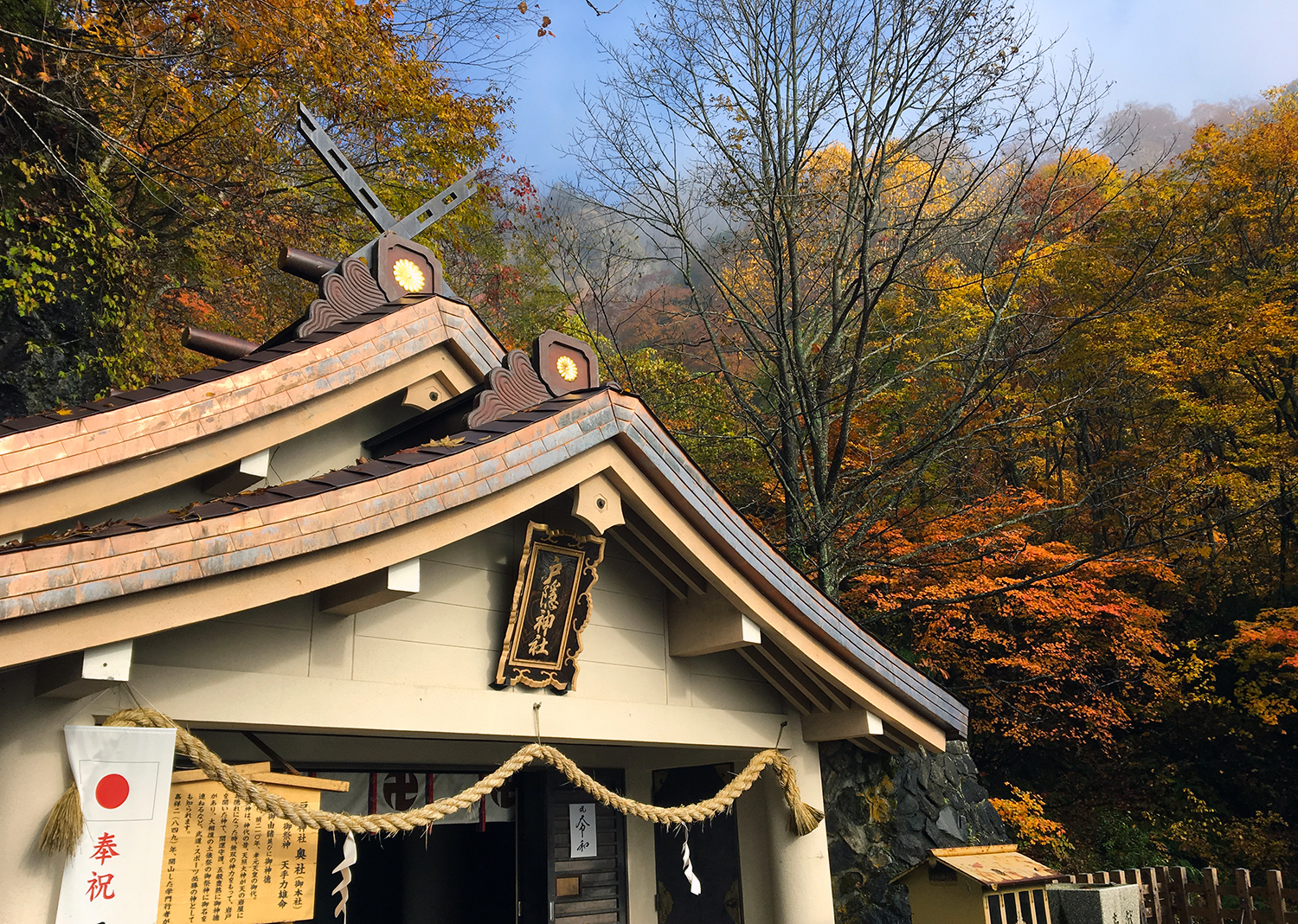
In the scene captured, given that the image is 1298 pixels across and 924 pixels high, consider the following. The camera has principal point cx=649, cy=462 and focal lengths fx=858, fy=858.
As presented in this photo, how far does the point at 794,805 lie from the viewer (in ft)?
20.2

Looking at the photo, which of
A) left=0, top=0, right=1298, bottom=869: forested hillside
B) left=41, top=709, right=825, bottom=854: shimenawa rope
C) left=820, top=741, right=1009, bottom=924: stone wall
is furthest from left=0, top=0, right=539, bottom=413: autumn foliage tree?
left=820, top=741, right=1009, bottom=924: stone wall

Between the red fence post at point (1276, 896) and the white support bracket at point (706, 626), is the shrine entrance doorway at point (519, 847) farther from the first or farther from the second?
the red fence post at point (1276, 896)

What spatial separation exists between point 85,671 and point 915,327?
411 inches

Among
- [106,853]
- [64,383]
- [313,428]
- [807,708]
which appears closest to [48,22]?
[64,383]

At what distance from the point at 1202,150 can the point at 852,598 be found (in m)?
11.6

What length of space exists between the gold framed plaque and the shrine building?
17 millimetres

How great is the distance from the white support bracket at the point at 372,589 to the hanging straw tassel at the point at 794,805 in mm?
3144

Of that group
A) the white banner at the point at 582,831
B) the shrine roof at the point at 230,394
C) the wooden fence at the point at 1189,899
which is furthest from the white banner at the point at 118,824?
the wooden fence at the point at 1189,899

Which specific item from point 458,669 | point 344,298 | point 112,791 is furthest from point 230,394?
point 112,791

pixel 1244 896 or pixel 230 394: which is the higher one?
pixel 230 394

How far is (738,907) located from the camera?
22.8ft

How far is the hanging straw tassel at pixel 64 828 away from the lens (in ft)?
11.3

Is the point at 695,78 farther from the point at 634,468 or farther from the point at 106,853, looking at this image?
the point at 106,853

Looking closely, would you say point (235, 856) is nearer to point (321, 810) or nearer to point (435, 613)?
point (321, 810)
